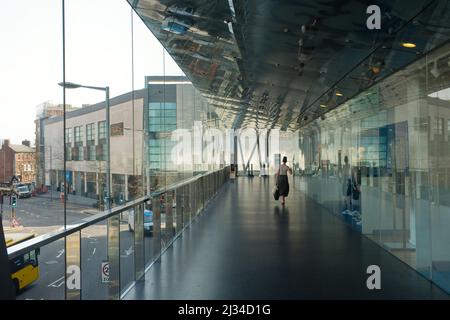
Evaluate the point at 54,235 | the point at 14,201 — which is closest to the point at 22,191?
the point at 14,201

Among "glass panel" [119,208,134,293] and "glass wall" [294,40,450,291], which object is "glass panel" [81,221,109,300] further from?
"glass wall" [294,40,450,291]

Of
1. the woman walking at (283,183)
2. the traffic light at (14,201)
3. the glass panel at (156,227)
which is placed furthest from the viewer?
the woman walking at (283,183)

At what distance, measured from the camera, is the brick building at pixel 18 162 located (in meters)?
2.38

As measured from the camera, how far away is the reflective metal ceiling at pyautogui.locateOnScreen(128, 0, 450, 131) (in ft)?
17.5

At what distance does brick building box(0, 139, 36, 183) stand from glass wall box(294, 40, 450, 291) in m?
3.57

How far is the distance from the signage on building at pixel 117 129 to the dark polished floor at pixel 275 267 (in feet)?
4.59

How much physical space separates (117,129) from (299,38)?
A: 376 centimetres

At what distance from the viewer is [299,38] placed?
7344mm

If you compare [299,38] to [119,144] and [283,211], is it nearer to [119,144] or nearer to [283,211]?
[119,144]

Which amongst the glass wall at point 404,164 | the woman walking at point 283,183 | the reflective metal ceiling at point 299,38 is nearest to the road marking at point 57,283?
the glass wall at point 404,164

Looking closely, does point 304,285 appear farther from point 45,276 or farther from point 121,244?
point 45,276

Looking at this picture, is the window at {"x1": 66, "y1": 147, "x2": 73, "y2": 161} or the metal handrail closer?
the metal handrail

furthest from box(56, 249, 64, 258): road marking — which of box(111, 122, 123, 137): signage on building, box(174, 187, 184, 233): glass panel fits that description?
box(174, 187, 184, 233): glass panel

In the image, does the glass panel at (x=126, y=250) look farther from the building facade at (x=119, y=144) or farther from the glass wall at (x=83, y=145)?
the building facade at (x=119, y=144)
